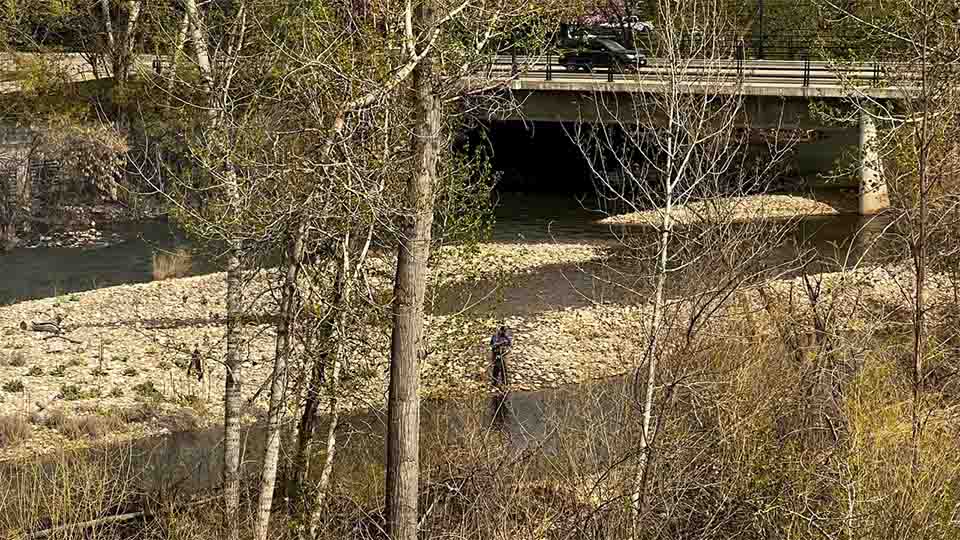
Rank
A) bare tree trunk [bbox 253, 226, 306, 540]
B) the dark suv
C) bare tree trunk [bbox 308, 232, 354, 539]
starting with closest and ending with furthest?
bare tree trunk [bbox 308, 232, 354, 539], bare tree trunk [bbox 253, 226, 306, 540], the dark suv

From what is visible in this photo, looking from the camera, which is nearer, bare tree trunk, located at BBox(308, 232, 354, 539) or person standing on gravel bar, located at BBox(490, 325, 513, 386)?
bare tree trunk, located at BBox(308, 232, 354, 539)

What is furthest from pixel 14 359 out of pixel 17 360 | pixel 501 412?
pixel 501 412

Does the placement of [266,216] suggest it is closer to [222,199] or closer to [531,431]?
[222,199]

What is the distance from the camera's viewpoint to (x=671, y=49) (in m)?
11.4

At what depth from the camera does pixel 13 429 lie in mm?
18234

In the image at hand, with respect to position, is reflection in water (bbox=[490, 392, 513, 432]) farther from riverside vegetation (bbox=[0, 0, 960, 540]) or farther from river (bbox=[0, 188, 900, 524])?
riverside vegetation (bbox=[0, 0, 960, 540])

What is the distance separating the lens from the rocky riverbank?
17453 millimetres

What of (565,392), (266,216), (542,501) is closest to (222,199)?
(266,216)

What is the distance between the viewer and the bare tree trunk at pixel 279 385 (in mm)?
11969

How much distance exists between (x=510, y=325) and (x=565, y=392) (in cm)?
409

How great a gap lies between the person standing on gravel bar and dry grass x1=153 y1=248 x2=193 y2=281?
11.3m

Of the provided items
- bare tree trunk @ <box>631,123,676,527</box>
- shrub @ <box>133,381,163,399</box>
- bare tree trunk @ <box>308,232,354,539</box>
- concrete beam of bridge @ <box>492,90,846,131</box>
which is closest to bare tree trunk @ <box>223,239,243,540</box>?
bare tree trunk @ <box>308,232,354,539</box>

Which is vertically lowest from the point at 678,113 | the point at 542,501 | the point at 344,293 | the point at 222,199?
the point at 542,501

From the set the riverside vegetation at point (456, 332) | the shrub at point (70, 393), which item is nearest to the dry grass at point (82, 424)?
A: the shrub at point (70, 393)
